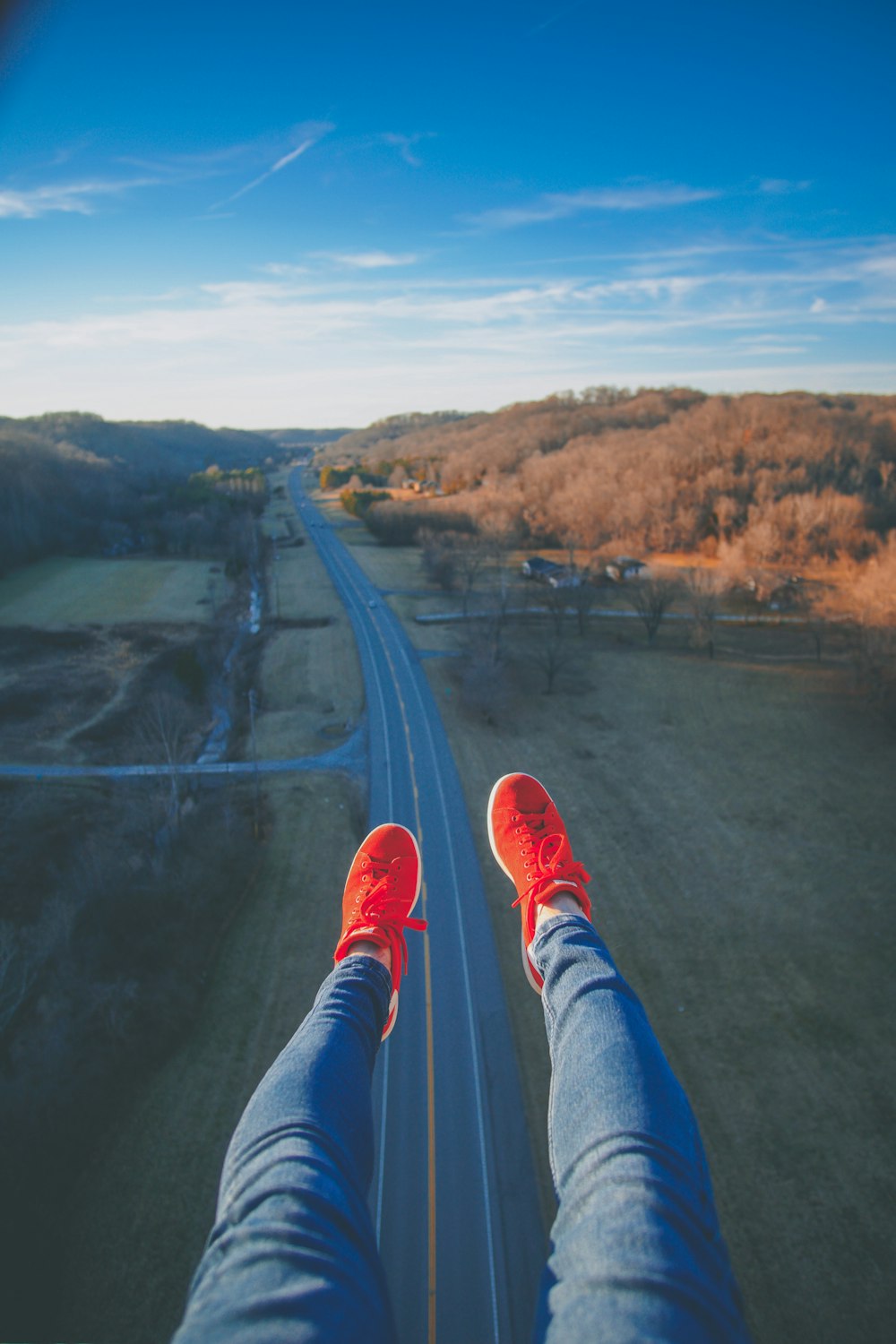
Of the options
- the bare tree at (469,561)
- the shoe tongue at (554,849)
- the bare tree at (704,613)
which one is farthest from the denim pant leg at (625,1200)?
the bare tree at (469,561)

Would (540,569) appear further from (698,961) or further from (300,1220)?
(300,1220)

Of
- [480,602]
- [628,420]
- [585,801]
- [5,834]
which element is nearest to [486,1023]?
[585,801]

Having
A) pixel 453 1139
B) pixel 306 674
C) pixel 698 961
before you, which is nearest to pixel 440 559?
pixel 306 674

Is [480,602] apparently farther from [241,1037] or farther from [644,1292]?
[644,1292]

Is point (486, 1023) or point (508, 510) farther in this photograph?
point (508, 510)

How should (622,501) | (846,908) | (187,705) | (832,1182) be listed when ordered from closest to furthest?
(832,1182) → (846,908) → (187,705) → (622,501)
